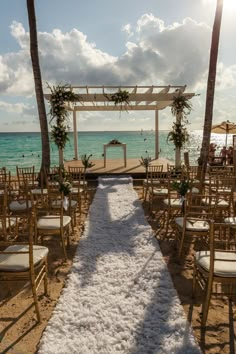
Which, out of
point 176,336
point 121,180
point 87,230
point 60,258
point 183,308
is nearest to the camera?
point 176,336

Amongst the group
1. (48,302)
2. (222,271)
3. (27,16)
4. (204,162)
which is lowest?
(48,302)

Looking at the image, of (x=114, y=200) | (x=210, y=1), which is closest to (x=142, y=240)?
(x=114, y=200)

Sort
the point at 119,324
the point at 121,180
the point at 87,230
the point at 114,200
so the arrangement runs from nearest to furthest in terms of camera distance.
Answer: the point at 119,324 → the point at 87,230 → the point at 114,200 → the point at 121,180

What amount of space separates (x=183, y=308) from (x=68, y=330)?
127 centimetres

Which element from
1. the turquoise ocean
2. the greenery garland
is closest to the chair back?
the turquoise ocean

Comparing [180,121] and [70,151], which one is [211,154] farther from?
[70,151]

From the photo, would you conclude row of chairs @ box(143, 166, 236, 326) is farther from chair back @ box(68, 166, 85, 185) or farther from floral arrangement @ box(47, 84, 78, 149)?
floral arrangement @ box(47, 84, 78, 149)

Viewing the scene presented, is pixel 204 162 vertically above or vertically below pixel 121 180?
above

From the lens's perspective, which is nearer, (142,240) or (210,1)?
(142,240)

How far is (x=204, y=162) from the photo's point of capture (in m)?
9.48

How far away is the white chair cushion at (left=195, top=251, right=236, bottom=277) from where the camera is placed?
9.25 ft

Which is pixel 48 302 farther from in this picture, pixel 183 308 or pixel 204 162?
pixel 204 162

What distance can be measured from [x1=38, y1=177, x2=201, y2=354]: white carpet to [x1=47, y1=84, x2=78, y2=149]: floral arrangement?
653cm

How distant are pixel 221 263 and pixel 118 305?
122 cm
